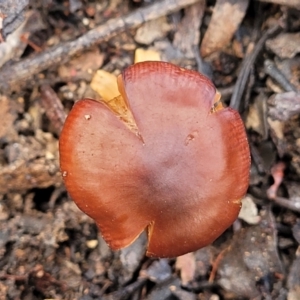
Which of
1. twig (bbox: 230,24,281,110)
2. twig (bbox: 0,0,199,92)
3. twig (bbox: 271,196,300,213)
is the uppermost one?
twig (bbox: 0,0,199,92)

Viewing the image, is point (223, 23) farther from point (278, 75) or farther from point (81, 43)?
point (81, 43)

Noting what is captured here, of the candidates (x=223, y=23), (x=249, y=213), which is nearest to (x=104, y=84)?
(x=223, y=23)

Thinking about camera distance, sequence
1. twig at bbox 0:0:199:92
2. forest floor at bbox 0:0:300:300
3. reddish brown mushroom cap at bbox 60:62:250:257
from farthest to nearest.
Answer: twig at bbox 0:0:199:92
forest floor at bbox 0:0:300:300
reddish brown mushroom cap at bbox 60:62:250:257

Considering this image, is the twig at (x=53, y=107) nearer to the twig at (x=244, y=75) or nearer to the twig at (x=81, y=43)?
the twig at (x=81, y=43)

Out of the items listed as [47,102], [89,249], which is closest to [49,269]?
[89,249]

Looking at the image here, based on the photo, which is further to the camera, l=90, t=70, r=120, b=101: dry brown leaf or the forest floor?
l=90, t=70, r=120, b=101: dry brown leaf

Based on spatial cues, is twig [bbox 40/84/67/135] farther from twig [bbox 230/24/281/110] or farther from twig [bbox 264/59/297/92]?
twig [bbox 264/59/297/92]

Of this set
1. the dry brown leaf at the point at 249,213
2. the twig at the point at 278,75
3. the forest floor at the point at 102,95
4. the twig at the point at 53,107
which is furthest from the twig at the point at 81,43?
the dry brown leaf at the point at 249,213

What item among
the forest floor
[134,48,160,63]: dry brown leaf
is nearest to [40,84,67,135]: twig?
the forest floor
